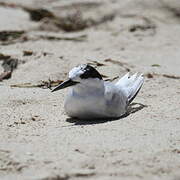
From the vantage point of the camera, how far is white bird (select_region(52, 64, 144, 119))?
4.61 metres

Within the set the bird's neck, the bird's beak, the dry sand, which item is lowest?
the dry sand

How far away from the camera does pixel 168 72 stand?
21.2 feet

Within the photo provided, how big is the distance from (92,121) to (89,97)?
21 centimetres

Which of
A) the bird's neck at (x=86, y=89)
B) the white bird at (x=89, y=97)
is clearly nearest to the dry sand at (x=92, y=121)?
the white bird at (x=89, y=97)

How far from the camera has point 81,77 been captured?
4.61m

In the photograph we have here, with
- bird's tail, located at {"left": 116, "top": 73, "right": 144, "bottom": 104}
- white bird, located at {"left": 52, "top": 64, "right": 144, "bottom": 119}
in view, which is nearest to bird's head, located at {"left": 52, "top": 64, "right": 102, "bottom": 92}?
white bird, located at {"left": 52, "top": 64, "right": 144, "bottom": 119}

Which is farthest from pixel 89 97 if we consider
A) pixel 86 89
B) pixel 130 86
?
pixel 130 86

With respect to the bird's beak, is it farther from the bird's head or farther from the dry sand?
the dry sand

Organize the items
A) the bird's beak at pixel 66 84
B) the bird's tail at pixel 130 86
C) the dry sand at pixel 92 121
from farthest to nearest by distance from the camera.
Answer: the bird's tail at pixel 130 86
the bird's beak at pixel 66 84
the dry sand at pixel 92 121

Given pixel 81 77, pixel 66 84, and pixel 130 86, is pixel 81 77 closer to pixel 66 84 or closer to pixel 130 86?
pixel 66 84

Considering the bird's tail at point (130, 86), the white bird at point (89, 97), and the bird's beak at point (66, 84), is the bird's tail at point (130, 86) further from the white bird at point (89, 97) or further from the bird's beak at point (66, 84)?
the bird's beak at point (66, 84)

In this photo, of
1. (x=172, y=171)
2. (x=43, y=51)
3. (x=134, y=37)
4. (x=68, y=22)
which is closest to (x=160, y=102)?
(x=172, y=171)

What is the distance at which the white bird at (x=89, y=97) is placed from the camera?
15.1ft

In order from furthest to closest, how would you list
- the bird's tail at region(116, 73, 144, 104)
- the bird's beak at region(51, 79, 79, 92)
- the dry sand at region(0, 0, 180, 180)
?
the bird's tail at region(116, 73, 144, 104), the bird's beak at region(51, 79, 79, 92), the dry sand at region(0, 0, 180, 180)
